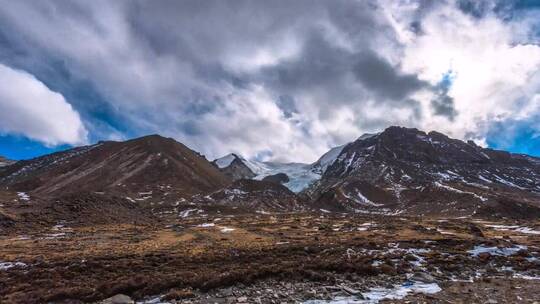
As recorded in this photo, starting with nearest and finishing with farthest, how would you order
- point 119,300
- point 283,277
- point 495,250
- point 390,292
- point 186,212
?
1. point 119,300
2. point 390,292
3. point 283,277
4. point 495,250
5. point 186,212

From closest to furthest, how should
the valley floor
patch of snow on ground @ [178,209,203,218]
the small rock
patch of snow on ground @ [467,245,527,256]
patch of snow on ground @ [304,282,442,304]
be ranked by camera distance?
patch of snow on ground @ [304,282,442,304], the small rock, the valley floor, patch of snow on ground @ [467,245,527,256], patch of snow on ground @ [178,209,203,218]

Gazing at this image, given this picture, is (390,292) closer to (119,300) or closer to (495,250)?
(119,300)

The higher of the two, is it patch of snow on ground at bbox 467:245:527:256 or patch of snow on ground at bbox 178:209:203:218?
patch of snow on ground at bbox 178:209:203:218

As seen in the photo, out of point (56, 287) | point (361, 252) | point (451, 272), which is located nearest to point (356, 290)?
point (451, 272)

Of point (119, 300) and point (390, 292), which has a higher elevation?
point (119, 300)

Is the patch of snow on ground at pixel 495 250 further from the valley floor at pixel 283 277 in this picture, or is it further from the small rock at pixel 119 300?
the small rock at pixel 119 300

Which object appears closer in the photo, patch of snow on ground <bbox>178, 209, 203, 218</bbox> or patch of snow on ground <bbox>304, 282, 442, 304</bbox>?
patch of snow on ground <bbox>304, 282, 442, 304</bbox>

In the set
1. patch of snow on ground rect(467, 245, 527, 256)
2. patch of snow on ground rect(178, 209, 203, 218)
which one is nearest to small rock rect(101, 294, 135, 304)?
patch of snow on ground rect(467, 245, 527, 256)

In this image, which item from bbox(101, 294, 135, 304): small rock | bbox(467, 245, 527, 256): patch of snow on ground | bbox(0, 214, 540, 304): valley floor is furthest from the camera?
bbox(467, 245, 527, 256): patch of snow on ground

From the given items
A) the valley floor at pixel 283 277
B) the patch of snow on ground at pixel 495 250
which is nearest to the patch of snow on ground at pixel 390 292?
the valley floor at pixel 283 277

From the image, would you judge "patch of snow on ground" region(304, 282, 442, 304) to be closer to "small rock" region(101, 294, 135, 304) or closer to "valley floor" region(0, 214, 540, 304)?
"valley floor" region(0, 214, 540, 304)

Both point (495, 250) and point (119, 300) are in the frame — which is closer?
point (119, 300)

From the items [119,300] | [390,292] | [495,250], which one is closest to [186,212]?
[495,250]

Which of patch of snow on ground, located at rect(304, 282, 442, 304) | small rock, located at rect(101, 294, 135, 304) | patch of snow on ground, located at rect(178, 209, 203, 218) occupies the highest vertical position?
patch of snow on ground, located at rect(178, 209, 203, 218)
